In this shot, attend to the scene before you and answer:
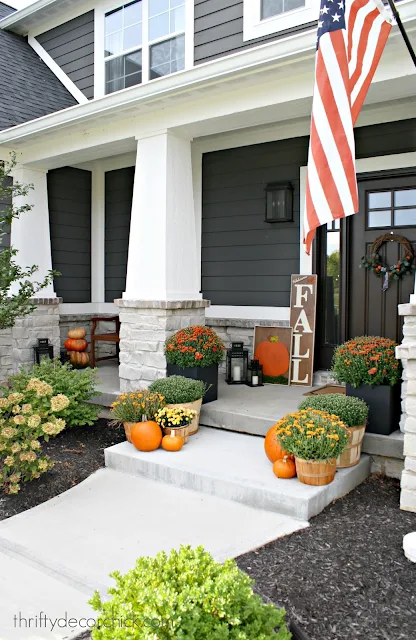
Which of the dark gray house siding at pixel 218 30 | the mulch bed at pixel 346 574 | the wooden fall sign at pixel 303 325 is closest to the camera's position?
the mulch bed at pixel 346 574

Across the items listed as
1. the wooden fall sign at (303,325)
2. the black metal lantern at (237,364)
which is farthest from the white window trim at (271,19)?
the black metal lantern at (237,364)

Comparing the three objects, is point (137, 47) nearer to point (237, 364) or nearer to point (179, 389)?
point (237, 364)

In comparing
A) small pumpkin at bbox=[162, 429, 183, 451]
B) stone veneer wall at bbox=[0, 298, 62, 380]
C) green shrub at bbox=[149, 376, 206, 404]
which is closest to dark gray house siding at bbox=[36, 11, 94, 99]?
stone veneer wall at bbox=[0, 298, 62, 380]

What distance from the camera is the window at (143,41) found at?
A: 255 inches

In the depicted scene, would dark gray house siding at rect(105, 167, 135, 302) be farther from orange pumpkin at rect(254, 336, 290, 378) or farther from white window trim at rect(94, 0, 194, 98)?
orange pumpkin at rect(254, 336, 290, 378)

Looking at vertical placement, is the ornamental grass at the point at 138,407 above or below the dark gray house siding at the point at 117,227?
below

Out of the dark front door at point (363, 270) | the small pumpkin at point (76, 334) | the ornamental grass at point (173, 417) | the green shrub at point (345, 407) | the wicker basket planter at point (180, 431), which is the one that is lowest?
the wicker basket planter at point (180, 431)

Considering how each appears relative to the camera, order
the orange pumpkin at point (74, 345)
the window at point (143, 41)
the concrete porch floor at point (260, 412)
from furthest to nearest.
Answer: the orange pumpkin at point (74, 345), the window at point (143, 41), the concrete porch floor at point (260, 412)

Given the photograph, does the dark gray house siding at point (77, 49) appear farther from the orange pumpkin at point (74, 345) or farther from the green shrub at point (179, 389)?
the green shrub at point (179, 389)

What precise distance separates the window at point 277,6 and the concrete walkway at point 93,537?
488 centimetres

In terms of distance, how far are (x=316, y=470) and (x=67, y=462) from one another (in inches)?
85.3

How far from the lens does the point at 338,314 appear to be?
5910 mm

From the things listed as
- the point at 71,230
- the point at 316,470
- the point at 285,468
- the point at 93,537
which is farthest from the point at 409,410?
the point at 71,230

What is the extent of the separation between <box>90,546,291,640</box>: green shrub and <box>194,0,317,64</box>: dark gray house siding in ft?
18.1
